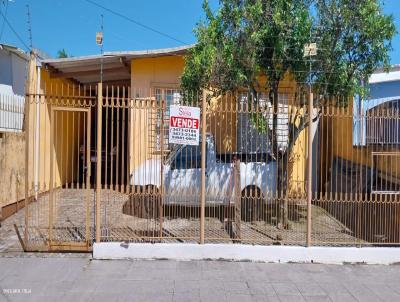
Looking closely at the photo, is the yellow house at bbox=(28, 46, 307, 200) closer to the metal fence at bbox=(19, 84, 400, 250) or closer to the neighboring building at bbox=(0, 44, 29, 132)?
the metal fence at bbox=(19, 84, 400, 250)

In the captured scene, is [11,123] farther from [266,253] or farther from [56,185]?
[266,253]

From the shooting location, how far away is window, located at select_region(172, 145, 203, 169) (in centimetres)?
791

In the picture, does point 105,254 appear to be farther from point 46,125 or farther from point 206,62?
point 46,125

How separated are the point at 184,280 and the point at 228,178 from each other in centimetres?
271

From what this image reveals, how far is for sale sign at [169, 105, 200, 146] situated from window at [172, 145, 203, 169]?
37.6 inches

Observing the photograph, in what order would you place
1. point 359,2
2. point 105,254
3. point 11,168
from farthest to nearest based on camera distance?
point 11,168 → point 359,2 → point 105,254

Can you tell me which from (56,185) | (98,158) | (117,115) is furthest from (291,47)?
(56,185)

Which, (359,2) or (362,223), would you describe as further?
(359,2)

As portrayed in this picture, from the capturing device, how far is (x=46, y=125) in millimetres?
11406

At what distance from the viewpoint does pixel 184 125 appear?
6852 millimetres

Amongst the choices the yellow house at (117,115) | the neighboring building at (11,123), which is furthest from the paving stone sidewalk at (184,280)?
the neighboring building at (11,123)

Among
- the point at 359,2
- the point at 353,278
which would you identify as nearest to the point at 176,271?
the point at 353,278

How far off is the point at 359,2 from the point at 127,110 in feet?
15.1

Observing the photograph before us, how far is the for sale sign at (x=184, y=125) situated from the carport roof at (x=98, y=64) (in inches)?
167
